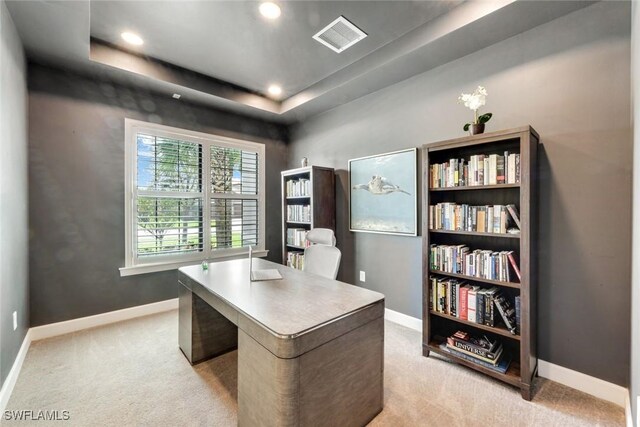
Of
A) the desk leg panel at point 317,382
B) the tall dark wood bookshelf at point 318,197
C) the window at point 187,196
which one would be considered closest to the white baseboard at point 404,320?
the tall dark wood bookshelf at point 318,197

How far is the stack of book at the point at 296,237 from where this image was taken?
3822 mm

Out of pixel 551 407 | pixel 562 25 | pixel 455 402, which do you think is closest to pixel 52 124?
pixel 455 402

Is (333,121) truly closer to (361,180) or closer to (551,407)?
(361,180)

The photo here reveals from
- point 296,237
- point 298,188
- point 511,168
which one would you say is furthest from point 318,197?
point 511,168

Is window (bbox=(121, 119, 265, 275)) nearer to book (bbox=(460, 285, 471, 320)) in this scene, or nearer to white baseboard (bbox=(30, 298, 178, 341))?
white baseboard (bbox=(30, 298, 178, 341))

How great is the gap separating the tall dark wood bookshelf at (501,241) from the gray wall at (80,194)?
3.05m

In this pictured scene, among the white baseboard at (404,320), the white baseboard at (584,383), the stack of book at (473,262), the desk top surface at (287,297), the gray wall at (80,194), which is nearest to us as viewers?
the desk top surface at (287,297)

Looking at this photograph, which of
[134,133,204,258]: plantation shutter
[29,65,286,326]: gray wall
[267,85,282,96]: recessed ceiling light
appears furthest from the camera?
[267,85,282,96]: recessed ceiling light

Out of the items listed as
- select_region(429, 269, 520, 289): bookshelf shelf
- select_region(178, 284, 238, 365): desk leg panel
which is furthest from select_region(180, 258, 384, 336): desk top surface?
select_region(429, 269, 520, 289): bookshelf shelf

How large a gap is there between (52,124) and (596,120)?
4.54m

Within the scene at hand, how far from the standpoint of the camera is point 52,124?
2.73 meters

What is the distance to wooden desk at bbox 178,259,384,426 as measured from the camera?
1.22m

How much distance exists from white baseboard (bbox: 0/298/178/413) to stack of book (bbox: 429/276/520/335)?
3027mm

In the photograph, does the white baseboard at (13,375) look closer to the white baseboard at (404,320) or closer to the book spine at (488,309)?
the white baseboard at (404,320)
